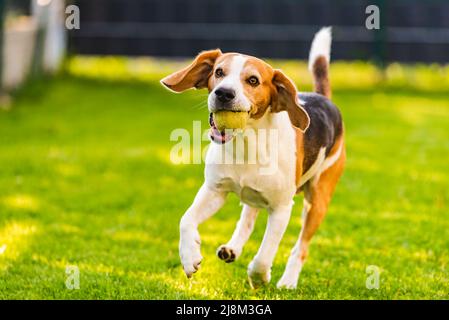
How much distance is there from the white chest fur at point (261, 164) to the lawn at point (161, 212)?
437 millimetres

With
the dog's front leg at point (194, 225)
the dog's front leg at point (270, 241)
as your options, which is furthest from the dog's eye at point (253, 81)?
the dog's front leg at point (270, 241)

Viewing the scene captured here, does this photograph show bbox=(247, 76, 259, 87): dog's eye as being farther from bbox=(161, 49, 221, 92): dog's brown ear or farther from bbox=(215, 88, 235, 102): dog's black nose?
bbox=(161, 49, 221, 92): dog's brown ear

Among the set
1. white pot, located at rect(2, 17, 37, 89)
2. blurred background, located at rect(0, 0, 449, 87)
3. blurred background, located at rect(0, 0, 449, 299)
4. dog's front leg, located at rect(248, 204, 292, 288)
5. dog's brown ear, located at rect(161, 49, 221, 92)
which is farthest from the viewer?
blurred background, located at rect(0, 0, 449, 87)

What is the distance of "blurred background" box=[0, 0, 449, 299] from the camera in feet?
18.3

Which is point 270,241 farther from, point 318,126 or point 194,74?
point 194,74

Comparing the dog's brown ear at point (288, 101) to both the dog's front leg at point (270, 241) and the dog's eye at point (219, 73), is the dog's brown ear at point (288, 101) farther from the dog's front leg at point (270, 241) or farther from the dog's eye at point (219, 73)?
the dog's front leg at point (270, 241)

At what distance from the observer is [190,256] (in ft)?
14.9

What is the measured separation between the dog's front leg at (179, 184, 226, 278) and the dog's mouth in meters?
0.38

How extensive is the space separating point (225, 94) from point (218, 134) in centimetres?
31

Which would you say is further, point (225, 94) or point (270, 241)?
point (270, 241)

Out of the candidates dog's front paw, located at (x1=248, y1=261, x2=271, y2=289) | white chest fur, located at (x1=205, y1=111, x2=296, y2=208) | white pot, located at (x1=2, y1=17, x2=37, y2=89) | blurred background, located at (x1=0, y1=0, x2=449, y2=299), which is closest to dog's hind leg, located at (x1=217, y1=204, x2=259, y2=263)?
dog's front paw, located at (x1=248, y1=261, x2=271, y2=289)

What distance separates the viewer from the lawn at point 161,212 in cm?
532

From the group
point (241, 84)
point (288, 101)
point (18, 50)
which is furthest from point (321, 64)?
point (18, 50)

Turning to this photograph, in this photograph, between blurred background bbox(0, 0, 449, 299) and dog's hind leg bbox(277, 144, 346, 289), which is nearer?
dog's hind leg bbox(277, 144, 346, 289)
